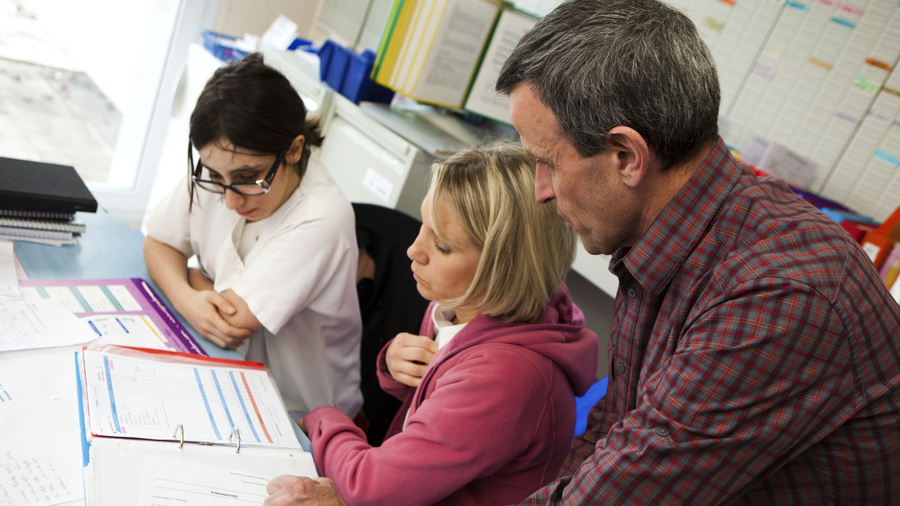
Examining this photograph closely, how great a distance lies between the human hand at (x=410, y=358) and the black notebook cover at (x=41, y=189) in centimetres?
85

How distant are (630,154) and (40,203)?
1339mm

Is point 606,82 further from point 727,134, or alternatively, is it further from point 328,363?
point 727,134

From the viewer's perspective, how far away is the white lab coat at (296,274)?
1.48 meters

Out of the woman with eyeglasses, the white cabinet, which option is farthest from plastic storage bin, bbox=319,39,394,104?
the woman with eyeglasses

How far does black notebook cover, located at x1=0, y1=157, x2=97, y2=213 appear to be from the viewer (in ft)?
4.83

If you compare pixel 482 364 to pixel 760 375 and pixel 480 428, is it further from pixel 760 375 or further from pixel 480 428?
pixel 760 375

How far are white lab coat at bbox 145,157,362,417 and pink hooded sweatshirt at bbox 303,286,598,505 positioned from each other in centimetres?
40

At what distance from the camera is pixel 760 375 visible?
2.41ft

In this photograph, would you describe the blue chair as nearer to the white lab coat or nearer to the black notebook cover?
the white lab coat

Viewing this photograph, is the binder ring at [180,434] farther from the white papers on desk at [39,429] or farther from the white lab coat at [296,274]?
the white lab coat at [296,274]

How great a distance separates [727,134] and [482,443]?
1.93 m

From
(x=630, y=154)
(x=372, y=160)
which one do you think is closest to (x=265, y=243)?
(x=372, y=160)

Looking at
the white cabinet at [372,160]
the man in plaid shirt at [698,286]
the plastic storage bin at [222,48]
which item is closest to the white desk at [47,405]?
the man in plaid shirt at [698,286]

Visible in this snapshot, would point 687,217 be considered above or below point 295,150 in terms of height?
above
